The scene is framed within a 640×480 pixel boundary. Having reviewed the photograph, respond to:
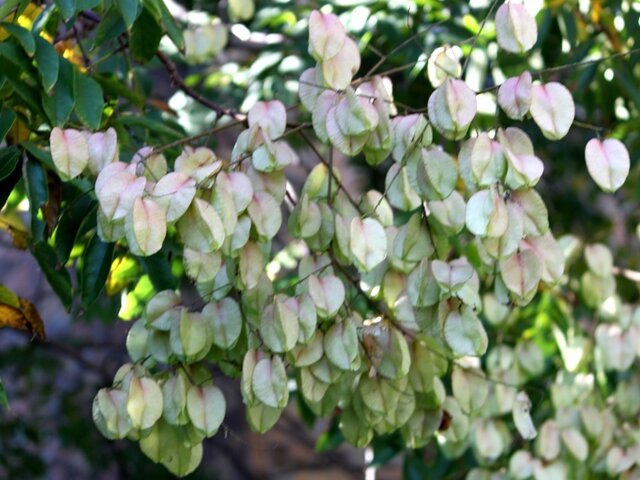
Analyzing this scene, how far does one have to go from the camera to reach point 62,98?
135 cm

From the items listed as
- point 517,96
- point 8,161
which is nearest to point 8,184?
point 8,161

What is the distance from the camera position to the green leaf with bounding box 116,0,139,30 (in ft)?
4.25

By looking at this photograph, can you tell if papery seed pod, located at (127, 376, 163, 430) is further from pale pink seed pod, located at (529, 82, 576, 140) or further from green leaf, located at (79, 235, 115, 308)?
pale pink seed pod, located at (529, 82, 576, 140)

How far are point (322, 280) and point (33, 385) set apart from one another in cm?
161

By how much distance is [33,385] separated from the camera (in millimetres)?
2713

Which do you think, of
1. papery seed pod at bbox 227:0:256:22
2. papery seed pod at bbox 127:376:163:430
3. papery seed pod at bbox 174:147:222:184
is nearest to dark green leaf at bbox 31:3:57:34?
papery seed pod at bbox 174:147:222:184

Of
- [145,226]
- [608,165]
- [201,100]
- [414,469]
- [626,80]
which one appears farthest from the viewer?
[414,469]

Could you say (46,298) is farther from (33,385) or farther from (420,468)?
(420,468)

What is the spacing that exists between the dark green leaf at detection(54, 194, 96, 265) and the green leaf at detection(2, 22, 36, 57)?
0.63 feet

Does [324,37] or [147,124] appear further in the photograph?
[147,124]

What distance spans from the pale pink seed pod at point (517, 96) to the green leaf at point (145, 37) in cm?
51

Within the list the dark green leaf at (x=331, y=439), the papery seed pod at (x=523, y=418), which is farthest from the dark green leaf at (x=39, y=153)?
the dark green leaf at (x=331, y=439)

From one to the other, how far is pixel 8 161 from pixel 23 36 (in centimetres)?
14

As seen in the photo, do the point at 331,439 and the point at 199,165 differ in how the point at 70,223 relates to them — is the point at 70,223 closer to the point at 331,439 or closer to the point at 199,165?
the point at 199,165
